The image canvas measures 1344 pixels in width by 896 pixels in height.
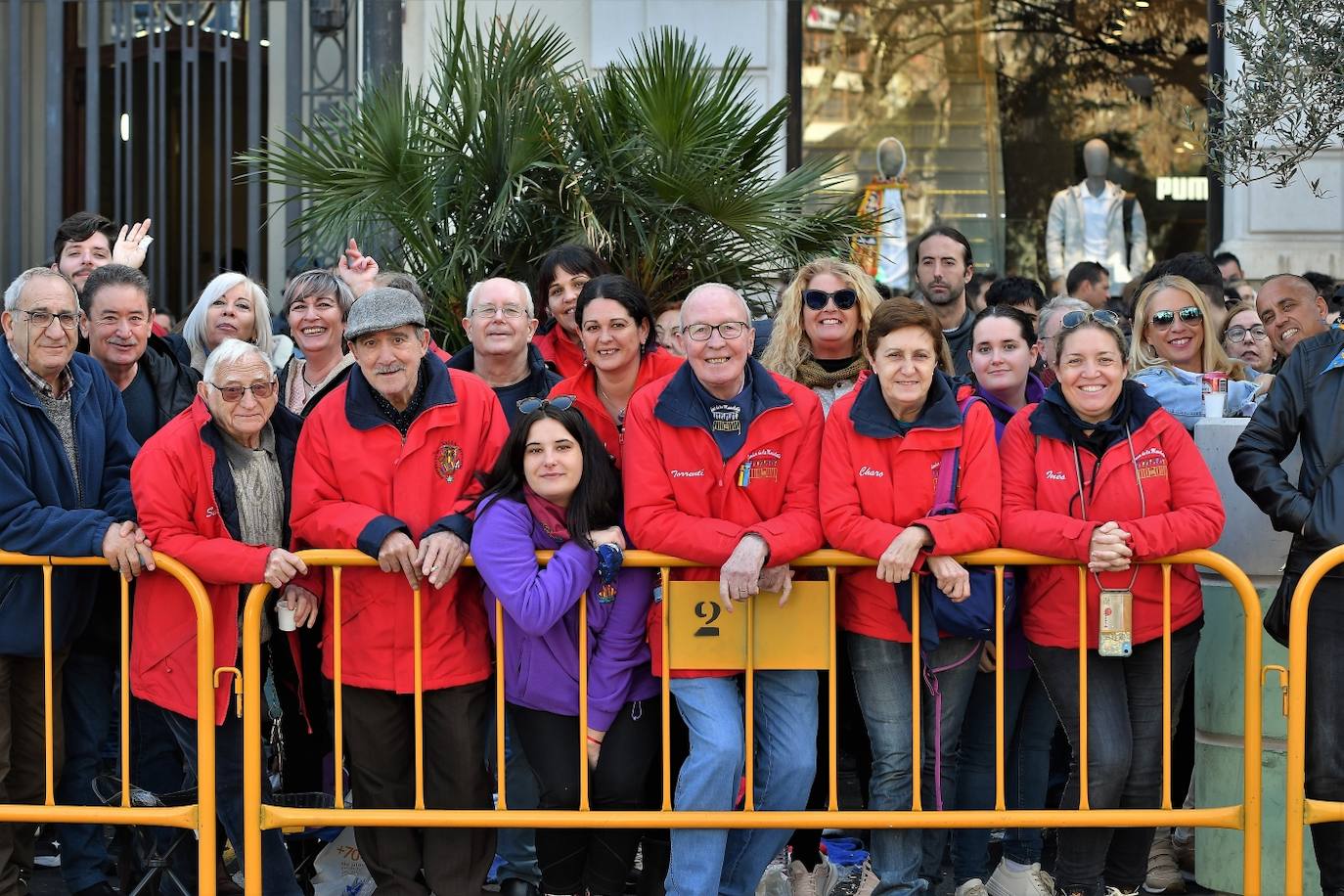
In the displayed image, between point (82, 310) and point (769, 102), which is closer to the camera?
point (82, 310)

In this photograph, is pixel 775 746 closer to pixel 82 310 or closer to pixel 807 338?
pixel 807 338

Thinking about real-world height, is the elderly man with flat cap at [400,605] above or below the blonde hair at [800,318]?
below

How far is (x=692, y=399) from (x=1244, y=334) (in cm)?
388

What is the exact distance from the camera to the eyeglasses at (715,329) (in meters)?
5.26

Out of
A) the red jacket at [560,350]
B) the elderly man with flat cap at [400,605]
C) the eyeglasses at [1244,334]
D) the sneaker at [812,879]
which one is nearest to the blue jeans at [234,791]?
the elderly man with flat cap at [400,605]

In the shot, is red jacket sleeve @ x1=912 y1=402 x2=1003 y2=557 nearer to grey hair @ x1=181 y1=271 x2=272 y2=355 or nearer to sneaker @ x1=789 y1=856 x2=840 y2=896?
sneaker @ x1=789 y1=856 x2=840 y2=896

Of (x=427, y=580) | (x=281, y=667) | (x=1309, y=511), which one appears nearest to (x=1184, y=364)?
(x=1309, y=511)

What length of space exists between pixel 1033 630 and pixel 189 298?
25.1ft

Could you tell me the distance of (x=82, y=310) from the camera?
6.11m

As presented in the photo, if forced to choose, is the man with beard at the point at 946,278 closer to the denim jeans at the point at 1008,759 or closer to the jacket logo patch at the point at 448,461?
the denim jeans at the point at 1008,759

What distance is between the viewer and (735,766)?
5.11 metres

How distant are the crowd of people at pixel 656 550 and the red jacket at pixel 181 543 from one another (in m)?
0.01

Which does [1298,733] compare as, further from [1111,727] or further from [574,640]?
[574,640]

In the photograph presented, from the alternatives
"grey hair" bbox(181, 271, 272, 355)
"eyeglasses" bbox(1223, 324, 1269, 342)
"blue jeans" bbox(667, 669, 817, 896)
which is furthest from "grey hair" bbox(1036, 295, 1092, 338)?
"grey hair" bbox(181, 271, 272, 355)
